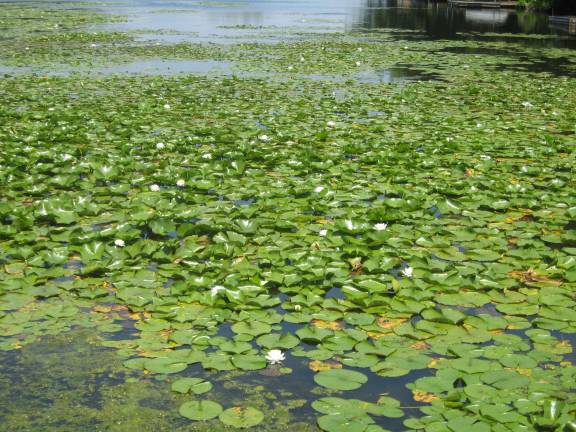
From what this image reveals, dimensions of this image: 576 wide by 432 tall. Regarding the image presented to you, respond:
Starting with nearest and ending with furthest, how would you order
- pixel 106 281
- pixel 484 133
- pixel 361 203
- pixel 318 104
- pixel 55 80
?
pixel 106 281 < pixel 361 203 < pixel 484 133 < pixel 318 104 < pixel 55 80

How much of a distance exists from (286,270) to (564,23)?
26.4 metres

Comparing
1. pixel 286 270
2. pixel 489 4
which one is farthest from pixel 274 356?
pixel 489 4

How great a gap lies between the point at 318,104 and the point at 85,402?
7478 millimetres

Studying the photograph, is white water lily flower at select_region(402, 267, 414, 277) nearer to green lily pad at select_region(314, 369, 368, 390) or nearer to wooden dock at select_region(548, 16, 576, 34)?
green lily pad at select_region(314, 369, 368, 390)

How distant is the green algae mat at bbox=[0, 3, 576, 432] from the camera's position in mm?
2902

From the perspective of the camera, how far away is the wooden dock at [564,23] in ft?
82.5

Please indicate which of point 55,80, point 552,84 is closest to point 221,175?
point 55,80

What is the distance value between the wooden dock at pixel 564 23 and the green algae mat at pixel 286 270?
59.2 ft

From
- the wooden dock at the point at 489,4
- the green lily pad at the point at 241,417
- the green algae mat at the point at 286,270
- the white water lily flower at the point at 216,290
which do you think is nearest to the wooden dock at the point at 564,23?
the wooden dock at the point at 489,4

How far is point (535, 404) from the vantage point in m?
2.82

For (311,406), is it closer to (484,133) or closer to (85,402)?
(85,402)

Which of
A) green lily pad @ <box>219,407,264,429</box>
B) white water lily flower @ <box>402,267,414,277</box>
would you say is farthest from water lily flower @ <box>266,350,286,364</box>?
white water lily flower @ <box>402,267,414,277</box>

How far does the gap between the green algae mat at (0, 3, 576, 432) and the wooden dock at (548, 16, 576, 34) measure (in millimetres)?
18030

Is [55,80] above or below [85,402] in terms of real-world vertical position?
above
